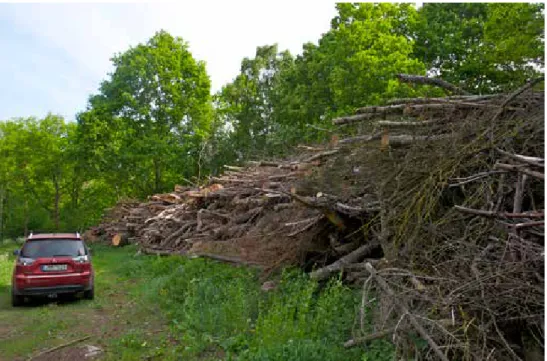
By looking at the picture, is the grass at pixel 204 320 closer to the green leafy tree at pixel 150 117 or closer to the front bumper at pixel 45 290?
the front bumper at pixel 45 290

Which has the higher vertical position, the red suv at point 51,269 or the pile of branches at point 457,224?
the pile of branches at point 457,224

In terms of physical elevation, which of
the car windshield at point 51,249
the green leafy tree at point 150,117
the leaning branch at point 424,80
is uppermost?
the green leafy tree at point 150,117

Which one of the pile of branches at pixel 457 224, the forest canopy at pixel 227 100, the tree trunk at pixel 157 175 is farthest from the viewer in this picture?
the tree trunk at pixel 157 175

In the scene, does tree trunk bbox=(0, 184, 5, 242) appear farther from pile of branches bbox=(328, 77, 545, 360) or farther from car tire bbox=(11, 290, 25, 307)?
pile of branches bbox=(328, 77, 545, 360)

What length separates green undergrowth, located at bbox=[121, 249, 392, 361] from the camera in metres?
5.18

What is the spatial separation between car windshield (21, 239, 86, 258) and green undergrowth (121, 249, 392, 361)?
2130mm

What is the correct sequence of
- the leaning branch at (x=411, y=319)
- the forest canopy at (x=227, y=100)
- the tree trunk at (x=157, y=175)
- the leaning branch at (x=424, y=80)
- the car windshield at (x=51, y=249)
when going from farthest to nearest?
the tree trunk at (x=157, y=175)
the forest canopy at (x=227, y=100)
the car windshield at (x=51, y=249)
the leaning branch at (x=424, y=80)
the leaning branch at (x=411, y=319)

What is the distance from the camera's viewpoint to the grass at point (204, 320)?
5523 mm

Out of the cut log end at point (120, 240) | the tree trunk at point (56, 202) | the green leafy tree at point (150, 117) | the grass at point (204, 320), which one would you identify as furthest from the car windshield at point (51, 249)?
the tree trunk at point (56, 202)

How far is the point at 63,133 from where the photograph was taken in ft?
121

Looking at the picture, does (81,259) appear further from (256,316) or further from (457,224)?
(457,224)

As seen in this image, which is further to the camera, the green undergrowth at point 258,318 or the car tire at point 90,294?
the car tire at point 90,294

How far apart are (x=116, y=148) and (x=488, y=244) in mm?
26750

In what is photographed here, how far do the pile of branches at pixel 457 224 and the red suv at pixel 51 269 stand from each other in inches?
250
